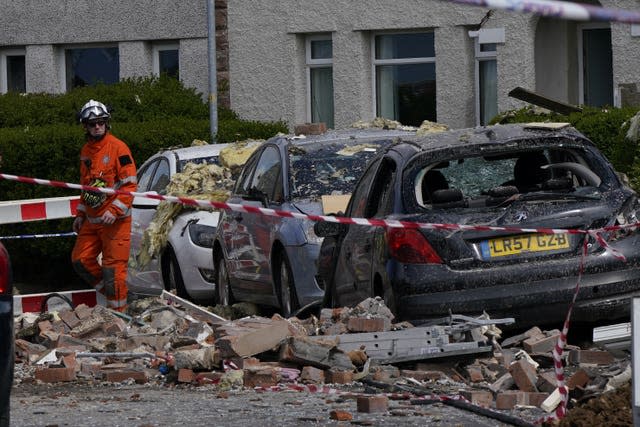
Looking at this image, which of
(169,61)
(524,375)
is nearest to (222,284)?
(524,375)

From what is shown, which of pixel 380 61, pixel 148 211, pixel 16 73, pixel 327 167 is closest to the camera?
pixel 327 167

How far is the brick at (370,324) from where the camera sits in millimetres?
9914

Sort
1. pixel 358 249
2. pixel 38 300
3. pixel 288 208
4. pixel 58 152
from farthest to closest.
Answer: pixel 58 152 → pixel 38 300 → pixel 288 208 → pixel 358 249

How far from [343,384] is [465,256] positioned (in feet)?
4.19

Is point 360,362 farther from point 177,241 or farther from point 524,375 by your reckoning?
point 177,241

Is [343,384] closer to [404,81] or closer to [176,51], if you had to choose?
[404,81]

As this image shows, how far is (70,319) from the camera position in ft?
41.4

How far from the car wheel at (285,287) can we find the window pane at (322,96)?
11297 millimetres

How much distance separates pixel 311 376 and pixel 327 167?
4446 millimetres

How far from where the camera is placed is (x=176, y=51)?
26438 mm

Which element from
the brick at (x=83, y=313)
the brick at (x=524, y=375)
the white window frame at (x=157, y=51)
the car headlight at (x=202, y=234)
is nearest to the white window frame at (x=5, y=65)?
the white window frame at (x=157, y=51)

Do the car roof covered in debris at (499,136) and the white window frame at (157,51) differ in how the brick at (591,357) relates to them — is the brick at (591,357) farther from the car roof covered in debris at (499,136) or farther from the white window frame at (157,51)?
the white window frame at (157,51)

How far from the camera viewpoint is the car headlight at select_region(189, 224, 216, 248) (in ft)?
53.1

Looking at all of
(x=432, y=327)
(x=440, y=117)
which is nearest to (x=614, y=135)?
(x=440, y=117)
